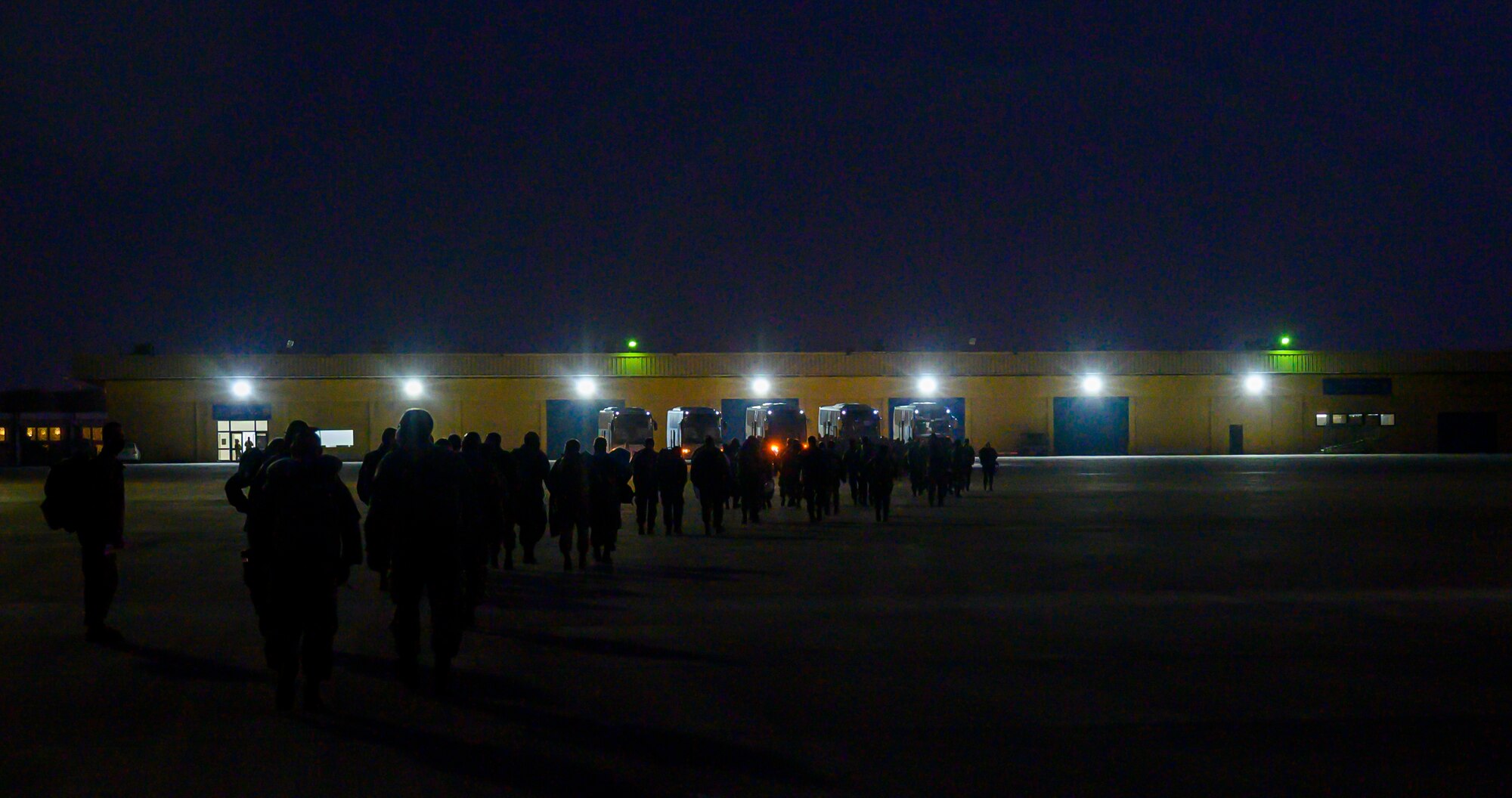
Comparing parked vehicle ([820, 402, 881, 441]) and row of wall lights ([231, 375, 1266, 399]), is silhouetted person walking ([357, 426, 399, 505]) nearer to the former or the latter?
parked vehicle ([820, 402, 881, 441])

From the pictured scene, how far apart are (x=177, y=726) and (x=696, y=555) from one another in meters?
10.1

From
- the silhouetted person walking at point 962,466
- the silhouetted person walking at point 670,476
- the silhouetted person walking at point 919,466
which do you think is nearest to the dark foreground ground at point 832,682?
the silhouetted person walking at point 670,476

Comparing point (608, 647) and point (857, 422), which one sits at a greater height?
point (857, 422)

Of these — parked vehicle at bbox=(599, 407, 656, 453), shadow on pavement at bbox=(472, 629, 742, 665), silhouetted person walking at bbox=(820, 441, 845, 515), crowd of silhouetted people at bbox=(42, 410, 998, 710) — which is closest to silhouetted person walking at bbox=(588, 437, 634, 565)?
crowd of silhouetted people at bbox=(42, 410, 998, 710)

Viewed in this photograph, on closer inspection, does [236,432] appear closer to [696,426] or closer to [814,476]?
[696,426]

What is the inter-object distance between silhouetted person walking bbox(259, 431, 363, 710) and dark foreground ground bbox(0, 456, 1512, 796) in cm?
29

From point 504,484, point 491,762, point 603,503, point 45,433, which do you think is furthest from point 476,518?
point 45,433

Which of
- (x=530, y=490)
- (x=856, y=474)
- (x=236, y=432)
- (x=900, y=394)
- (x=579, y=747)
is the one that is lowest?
(x=579, y=747)

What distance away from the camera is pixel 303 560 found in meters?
7.94

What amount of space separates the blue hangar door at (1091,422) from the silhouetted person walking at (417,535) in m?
67.1

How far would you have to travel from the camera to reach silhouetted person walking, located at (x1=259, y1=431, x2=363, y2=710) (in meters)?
7.92

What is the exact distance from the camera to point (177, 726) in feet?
24.9

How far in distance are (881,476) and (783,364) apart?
49.1m

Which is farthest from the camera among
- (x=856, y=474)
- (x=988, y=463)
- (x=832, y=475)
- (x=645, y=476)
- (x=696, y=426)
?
(x=696, y=426)
